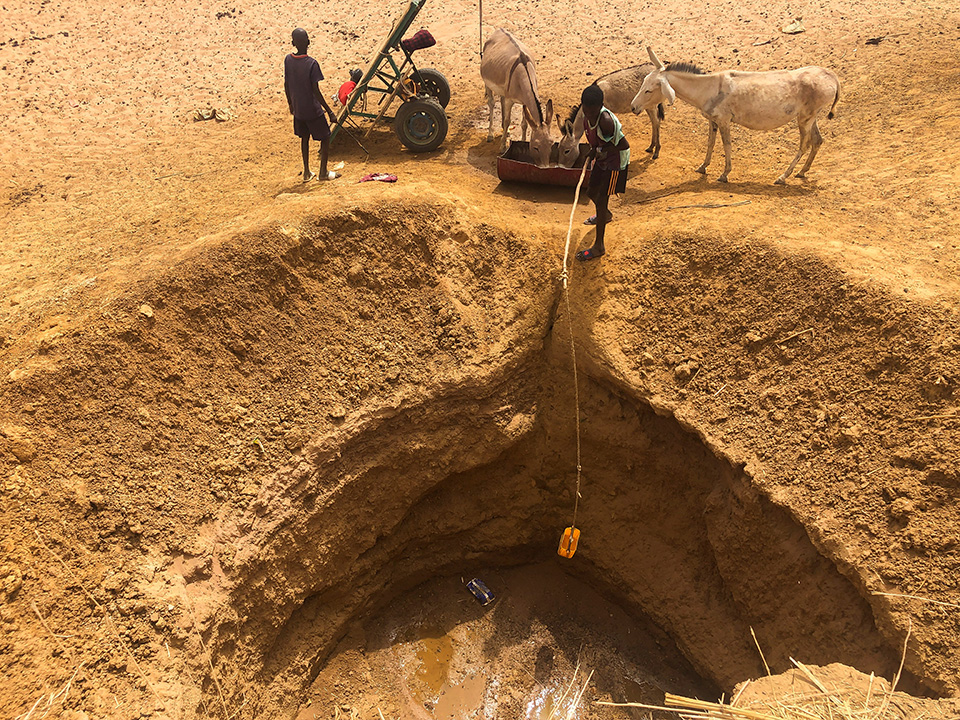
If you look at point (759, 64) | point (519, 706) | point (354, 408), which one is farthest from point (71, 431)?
point (759, 64)

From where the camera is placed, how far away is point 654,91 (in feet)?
26.3

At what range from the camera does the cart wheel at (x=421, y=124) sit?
881 cm

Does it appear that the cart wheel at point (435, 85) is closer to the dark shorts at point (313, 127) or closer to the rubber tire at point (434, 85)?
the rubber tire at point (434, 85)

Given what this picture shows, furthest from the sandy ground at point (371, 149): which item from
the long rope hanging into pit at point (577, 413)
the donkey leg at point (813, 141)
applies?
the long rope hanging into pit at point (577, 413)

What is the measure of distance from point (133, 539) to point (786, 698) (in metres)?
5.99

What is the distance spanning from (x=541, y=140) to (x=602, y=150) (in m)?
2.36

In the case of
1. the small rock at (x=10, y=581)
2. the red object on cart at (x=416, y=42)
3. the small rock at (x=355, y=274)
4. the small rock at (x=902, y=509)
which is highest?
the red object on cart at (x=416, y=42)

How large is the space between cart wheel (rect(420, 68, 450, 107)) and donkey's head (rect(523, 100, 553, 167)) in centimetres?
216

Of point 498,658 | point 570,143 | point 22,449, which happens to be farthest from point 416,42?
point 498,658

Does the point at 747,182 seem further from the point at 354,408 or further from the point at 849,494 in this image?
the point at 354,408

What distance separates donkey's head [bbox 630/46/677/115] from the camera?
770 centimetres

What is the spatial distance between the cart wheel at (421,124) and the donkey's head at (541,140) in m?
1.50

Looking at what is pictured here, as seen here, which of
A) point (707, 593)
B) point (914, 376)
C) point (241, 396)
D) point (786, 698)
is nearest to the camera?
point (786, 698)

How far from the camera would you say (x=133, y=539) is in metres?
5.44
